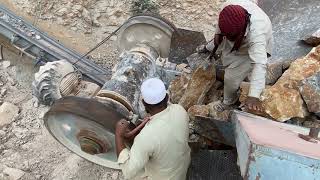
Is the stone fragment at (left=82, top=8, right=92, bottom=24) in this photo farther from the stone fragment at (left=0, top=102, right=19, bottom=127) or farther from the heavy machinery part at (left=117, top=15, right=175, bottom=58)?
the heavy machinery part at (left=117, top=15, right=175, bottom=58)

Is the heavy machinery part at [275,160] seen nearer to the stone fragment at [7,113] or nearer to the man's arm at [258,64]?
the man's arm at [258,64]

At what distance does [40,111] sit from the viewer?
6520 millimetres

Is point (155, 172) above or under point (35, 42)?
above

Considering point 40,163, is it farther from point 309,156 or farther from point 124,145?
point 309,156

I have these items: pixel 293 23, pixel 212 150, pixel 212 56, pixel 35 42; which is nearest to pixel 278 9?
pixel 293 23

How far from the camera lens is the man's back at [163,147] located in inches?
141

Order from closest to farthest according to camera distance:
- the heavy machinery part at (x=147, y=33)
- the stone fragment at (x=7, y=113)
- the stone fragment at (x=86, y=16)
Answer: the heavy machinery part at (x=147, y=33) < the stone fragment at (x=7, y=113) < the stone fragment at (x=86, y=16)

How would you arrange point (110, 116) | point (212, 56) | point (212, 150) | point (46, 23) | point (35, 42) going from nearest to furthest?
point (110, 116) < point (212, 150) < point (212, 56) < point (35, 42) < point (46, 23)

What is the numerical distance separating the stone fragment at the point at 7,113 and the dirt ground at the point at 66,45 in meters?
0.06

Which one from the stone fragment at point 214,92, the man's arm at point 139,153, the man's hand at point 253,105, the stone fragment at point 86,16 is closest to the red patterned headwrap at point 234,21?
the man's hand at point 253,105

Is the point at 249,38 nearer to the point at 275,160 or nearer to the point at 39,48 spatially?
the point at 275,160

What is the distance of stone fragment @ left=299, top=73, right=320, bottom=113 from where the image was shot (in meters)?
4.53

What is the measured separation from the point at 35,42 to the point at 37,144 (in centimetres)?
132

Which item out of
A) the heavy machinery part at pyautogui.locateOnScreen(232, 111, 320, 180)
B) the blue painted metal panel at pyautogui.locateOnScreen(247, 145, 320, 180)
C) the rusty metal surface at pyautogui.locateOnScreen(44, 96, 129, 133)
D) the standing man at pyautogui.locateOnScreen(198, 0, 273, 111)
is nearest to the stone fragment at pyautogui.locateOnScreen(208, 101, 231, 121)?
the standing man at pyautogui.locateOnScreen(198, 0, 273, 111)
